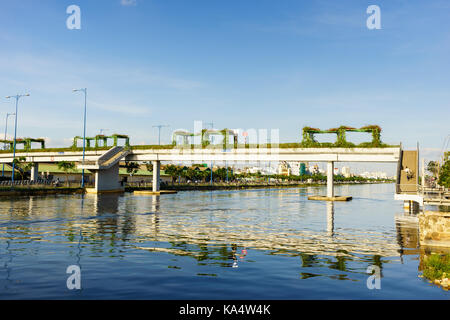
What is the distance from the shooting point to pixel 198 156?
261 ft

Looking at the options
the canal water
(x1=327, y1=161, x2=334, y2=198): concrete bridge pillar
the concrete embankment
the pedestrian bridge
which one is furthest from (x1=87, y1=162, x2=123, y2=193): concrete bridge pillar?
the canal water

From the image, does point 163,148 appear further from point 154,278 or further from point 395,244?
point 154,278

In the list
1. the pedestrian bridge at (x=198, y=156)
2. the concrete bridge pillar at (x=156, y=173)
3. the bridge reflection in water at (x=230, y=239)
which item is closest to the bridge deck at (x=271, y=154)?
the pedestrian bridge at (x=198, y=156)

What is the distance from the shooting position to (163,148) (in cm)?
8481

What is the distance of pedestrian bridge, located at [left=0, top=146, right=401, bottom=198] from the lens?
6725cm

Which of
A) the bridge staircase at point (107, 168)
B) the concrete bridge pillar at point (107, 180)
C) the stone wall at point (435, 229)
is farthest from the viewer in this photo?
the concrete bridge pillar at point (107, 180)

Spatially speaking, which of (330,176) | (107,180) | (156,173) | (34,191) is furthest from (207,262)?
(156,173)

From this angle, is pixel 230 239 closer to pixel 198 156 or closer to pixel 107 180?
pixel 198 156

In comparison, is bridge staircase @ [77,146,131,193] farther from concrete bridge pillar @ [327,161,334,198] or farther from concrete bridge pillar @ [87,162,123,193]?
concrete bridge pillar @ [327,161,334,198]

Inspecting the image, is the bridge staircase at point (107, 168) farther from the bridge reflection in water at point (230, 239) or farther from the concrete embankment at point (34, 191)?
the bridge reflection in water at point (230, 239)

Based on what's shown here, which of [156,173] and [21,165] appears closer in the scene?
[156,173]

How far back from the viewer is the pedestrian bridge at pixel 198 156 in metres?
67.2
